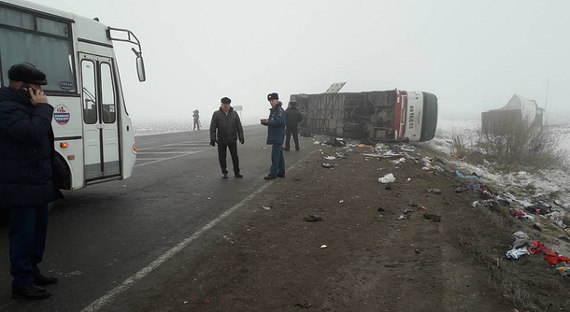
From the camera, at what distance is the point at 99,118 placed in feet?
19.7

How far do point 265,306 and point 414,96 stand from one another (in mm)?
14815

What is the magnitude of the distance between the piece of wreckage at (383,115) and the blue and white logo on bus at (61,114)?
12.1 meters

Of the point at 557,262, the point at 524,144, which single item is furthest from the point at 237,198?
the point at 524,144

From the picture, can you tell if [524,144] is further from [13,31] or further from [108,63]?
[13,31]

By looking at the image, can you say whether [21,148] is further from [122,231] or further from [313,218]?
[313,218]

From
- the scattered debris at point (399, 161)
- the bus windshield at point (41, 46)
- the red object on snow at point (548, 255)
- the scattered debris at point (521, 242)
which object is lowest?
the red object on snow at point (548, 255)

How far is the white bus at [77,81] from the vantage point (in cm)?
485

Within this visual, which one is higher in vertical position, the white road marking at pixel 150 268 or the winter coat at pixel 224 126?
the winter coat at pixel 224 126

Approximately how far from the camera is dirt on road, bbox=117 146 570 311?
2.98 meters

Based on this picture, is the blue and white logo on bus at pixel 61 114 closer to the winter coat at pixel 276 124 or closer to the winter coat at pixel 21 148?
the winter coat at pixel 21 148

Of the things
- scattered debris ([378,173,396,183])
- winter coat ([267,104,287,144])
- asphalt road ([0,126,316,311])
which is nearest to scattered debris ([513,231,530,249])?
scattered debris ([378,173,396,183])

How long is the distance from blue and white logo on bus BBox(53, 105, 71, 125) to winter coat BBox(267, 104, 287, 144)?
13.5 feet

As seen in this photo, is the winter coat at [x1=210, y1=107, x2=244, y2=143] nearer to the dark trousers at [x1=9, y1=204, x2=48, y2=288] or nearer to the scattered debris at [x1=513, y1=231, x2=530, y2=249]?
the dark trousers at [x1=9, y1=204, x2=48, y2=288]

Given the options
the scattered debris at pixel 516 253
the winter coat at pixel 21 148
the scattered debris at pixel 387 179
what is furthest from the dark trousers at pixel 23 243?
the scattered debris at pixel 387 179
